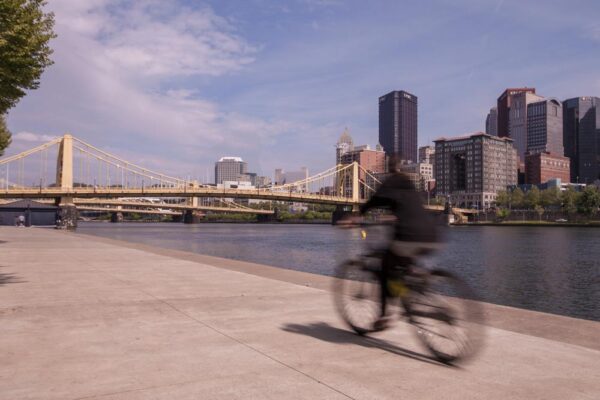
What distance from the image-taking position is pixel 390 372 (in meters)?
4.06

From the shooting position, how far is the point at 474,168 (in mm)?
161750

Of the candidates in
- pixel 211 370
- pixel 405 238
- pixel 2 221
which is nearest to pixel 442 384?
pixel 405 238

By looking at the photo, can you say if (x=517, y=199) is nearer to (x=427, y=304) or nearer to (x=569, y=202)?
(x=569, y=202)

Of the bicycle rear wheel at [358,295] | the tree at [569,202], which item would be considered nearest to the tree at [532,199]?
the tree at [569,202]

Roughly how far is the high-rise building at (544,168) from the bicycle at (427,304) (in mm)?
185499

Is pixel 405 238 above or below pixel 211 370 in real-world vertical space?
above

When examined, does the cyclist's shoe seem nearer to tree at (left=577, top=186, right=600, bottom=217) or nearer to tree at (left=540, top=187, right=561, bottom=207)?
tree at (left=577, top=186, right=600, bottom=217)

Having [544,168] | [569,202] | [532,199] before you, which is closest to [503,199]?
[532,199]

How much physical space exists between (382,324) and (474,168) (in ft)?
545

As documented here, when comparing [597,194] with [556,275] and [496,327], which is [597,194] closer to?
[556,275]

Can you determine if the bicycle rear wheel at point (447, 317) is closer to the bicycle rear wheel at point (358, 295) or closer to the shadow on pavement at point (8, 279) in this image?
the bicycle rear wheel at point (358, 295)

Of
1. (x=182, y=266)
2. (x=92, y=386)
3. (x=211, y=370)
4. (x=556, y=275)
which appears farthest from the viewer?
(x=556, y=275)

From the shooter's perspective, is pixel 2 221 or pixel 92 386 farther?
pixel 2 221

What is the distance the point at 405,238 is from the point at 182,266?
925 cm
